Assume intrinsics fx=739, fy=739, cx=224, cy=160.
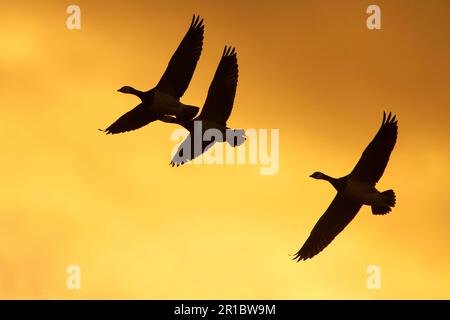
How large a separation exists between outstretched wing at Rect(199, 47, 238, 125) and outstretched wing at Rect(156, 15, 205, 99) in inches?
27.4

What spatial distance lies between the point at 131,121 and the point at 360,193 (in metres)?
5.95

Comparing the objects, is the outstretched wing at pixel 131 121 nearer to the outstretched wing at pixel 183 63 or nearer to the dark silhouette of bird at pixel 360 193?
the outstretched wing at pixel 183 63

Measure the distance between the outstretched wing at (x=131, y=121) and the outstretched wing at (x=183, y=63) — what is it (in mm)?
1682

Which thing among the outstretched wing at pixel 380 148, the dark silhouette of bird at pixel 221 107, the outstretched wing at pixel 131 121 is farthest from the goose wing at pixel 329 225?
the outstretched wing at pixel 131 121

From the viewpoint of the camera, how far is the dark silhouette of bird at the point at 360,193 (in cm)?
1534

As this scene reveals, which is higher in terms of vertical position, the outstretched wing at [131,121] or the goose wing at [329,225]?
the outstretched wing at [131,121]

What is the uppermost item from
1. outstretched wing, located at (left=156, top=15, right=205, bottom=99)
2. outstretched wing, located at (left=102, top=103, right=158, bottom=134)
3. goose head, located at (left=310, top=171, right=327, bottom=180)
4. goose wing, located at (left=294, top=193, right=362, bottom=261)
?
outstretched wing, located at (left=156, top=15, right=205, bottom=99)

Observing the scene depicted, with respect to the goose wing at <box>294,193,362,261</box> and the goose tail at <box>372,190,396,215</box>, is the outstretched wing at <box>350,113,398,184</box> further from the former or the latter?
the goose wing at <box>294,193,362,261</box>

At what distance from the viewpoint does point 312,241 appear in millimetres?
16766

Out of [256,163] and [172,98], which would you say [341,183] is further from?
[172,98]

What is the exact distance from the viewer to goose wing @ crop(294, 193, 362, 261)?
1666cm

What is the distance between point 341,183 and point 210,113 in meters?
3.37

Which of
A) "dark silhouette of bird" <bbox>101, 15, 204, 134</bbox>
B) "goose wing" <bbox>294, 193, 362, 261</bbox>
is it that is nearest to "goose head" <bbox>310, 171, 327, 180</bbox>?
"goose wing" <bbox>294, 193, 362, 261</bbox>
